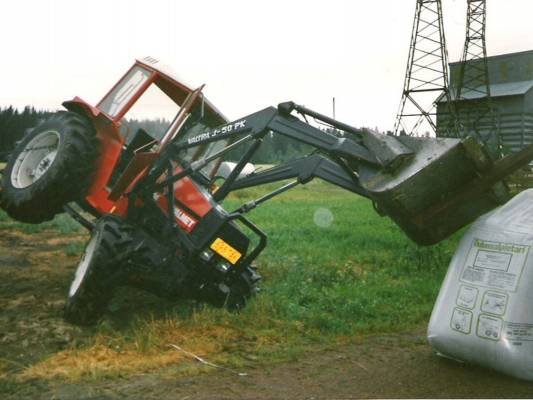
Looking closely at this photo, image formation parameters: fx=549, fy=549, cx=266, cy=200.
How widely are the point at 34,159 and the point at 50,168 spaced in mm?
1066

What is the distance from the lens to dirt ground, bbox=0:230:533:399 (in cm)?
374

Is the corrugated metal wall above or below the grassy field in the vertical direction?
above

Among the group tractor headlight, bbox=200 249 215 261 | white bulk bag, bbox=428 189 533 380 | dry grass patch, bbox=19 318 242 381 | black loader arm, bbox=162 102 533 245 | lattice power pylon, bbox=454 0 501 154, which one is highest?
lattice power pylon, bbox=454 0 501 154

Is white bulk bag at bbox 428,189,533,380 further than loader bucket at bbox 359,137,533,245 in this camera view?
No

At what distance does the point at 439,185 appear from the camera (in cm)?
408

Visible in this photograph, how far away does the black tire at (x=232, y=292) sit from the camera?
554cm

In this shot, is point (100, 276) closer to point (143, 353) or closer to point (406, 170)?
point (143, 353)

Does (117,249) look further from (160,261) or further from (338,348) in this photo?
(338,348)

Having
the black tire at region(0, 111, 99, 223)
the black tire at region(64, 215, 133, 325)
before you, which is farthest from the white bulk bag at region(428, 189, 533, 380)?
the black tire at region(0, 111, 99, 223)

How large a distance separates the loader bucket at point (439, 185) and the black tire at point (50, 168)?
9.92ft

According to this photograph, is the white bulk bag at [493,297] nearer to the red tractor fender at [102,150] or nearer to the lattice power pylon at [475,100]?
the red tractor fender at [102,150]

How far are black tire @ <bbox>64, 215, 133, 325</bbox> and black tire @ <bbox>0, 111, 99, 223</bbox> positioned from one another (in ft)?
2.75

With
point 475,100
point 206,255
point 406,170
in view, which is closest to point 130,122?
point 206,255

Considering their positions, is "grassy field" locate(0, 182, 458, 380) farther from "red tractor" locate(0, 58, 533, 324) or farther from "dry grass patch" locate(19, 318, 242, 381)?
"red tractor" locate(0, 58, 533, 324)
